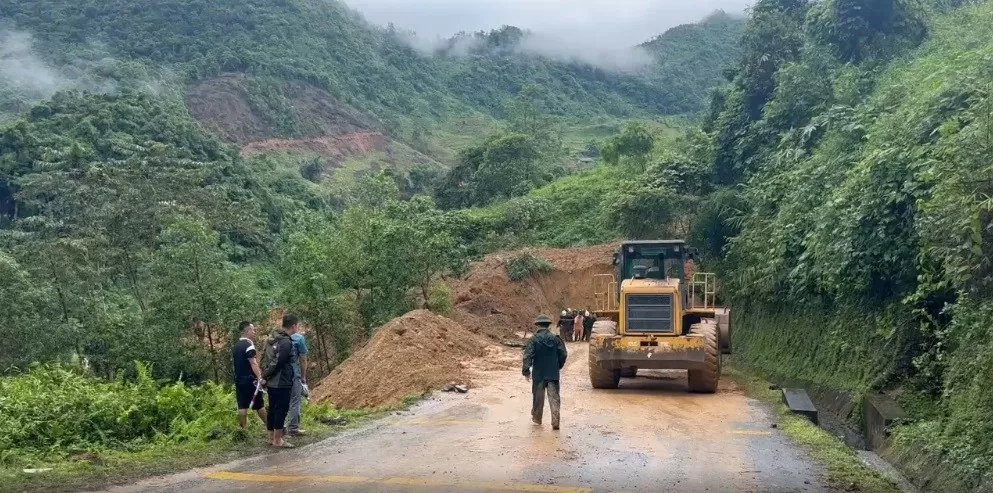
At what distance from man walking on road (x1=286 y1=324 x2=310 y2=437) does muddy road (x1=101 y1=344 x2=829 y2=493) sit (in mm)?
591

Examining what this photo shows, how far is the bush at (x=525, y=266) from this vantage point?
36531 mm

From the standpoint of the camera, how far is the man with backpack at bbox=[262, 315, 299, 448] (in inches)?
412

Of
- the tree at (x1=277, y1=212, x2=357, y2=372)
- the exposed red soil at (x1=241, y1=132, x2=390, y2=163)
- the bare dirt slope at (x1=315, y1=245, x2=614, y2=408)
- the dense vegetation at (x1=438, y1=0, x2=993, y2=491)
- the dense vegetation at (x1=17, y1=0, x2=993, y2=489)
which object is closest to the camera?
the dense vegetation at (x1=438, y1=0, x2=993, y2=491)

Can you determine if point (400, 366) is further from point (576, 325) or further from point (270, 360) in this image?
point (576, 325)

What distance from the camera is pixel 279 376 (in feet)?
34.4

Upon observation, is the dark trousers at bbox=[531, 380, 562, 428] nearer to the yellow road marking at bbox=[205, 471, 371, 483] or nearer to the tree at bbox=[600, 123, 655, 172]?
the yellow road marking at bbox=[205, 471, 371, 483]

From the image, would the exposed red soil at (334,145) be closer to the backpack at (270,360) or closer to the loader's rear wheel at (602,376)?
the loader's rear wheel at (602,376)

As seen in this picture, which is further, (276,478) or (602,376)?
(602,376)

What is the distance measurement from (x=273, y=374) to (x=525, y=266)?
1054 inches

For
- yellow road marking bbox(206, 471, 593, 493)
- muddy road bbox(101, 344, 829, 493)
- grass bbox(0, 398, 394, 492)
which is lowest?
muddy road bbox(101, 344, 829, 493)

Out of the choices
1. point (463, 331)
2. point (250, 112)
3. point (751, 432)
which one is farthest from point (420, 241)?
point (250, 112)

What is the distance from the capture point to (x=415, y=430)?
12.7m

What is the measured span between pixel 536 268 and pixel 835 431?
73.4 ft

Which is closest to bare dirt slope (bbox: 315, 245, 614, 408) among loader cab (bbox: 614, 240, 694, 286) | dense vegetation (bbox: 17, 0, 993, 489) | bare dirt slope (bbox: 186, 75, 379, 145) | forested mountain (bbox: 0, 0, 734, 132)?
dense vegetation (bbox: 17, 0, 993, 489)
